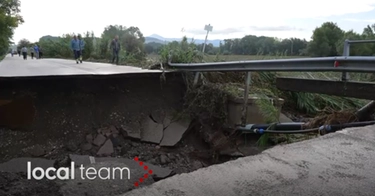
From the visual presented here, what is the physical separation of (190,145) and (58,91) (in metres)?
3.39

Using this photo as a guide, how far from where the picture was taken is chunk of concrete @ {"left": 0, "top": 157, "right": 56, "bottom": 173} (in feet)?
20.5

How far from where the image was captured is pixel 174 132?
7.99 metres

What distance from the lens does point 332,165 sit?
12.0 ft

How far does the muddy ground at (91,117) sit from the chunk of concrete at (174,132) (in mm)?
142

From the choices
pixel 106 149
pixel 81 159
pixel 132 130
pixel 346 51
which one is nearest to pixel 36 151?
pixel 81 159

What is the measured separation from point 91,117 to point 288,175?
585 cm

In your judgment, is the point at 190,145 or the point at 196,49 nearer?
the point at 190,145

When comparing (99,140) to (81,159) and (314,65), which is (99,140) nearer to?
(81,159)

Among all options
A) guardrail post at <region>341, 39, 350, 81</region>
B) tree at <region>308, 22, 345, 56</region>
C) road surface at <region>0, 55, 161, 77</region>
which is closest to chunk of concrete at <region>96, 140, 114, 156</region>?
road surface at <region>0, 55, 161, 77</region>

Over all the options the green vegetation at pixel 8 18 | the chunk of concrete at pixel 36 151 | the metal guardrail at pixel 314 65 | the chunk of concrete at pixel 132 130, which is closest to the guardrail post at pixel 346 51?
the metal guardrail at pixel 314 65

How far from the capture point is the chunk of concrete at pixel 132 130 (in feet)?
25.6

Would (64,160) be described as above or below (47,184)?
below

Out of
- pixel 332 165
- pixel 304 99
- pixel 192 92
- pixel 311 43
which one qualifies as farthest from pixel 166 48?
pixel 332 165

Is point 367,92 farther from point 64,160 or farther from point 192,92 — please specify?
point 64,160
